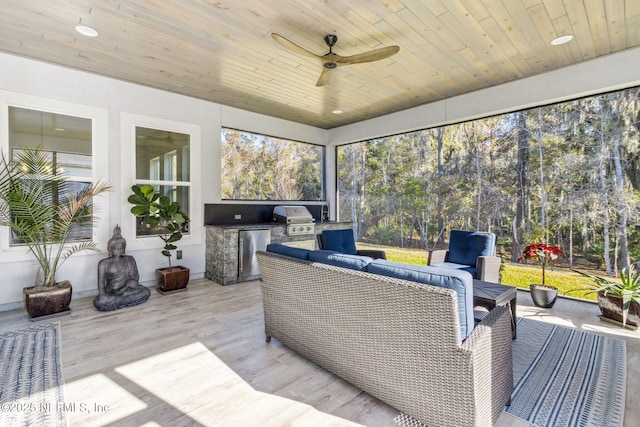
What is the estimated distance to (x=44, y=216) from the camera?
3.21 meters

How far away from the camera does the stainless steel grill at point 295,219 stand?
503 centimetres

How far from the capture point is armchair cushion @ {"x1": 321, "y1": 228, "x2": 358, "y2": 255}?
4.01 meters

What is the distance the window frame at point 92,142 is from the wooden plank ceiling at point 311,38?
0.47m

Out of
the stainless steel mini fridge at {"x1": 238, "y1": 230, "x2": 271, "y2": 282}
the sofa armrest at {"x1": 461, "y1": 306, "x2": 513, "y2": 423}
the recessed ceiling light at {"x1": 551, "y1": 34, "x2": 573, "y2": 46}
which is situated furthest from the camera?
the stainless steel mini fridge at {"x1": 238, "y1": 230, "x2": 271, "y2": 282}

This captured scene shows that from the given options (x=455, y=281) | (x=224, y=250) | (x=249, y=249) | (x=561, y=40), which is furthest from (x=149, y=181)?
(x=561, y=40)

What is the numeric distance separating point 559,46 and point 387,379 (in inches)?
140

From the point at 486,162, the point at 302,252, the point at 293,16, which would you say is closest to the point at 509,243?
the point at 486,162

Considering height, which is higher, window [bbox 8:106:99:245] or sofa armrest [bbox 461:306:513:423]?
window [bbox 8:106:99:245]

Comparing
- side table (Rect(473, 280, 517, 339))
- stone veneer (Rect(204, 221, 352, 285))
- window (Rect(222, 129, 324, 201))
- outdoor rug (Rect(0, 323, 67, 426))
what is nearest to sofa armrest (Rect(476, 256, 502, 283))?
side table (Rect(473, 280, 517, 339))

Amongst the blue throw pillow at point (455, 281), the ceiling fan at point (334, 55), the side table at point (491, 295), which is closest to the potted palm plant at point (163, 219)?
the ceiling fan at point (334, 55)

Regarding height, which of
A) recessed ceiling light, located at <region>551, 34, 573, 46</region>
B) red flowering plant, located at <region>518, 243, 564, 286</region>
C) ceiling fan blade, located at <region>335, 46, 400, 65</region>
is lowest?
red flowering plant, located at <region>518, 243, 564, 286</region>

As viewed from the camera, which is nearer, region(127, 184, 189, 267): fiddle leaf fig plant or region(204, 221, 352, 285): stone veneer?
region(127, 184, 189, 267): fiddle leaf fig plant

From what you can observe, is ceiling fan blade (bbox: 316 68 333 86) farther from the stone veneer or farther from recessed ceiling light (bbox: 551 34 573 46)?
the stone veneer

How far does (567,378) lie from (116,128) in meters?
5.25
